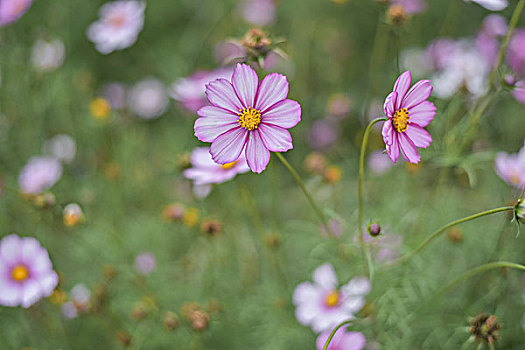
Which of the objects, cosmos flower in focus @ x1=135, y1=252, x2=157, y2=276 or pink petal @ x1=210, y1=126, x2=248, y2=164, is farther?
cosmos flower in focus @ x1=135, y1=252, x2=157, y2=276

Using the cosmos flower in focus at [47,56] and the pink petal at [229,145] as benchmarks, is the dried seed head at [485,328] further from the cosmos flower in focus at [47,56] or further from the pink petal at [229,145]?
the cosmos flower in focus at [47,56]

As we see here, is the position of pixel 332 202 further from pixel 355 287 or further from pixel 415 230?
pixel 355 287

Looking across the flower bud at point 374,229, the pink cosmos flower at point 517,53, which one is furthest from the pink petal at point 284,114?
the pink cosmos flower at point 517,53

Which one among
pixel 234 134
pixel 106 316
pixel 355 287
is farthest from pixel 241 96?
pixel 106 316

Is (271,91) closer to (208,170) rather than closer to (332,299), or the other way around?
(208,170)

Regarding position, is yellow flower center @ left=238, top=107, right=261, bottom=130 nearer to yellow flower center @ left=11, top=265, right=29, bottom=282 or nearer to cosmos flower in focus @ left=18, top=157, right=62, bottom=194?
yellow flower center @ left=11, top=265, right=29, bottom=282

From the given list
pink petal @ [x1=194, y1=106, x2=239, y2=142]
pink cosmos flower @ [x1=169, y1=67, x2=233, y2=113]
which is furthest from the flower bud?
pink cosmos flower @ [x1=169, y1=67, x2=233, y2=113]

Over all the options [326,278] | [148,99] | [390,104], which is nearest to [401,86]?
[390,104]

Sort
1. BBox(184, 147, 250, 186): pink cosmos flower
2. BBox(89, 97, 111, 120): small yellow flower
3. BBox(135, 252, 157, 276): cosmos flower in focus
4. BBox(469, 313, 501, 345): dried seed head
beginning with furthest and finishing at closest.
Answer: BBox(89, 97, 111, 120): small yellow flower
BBox(135, 252, 157, 276): cosmos flower in focus
BBox(184, 147, 250, 186): pink cosmos flower
BBox(469, 313, 501, 345): dried seed head
